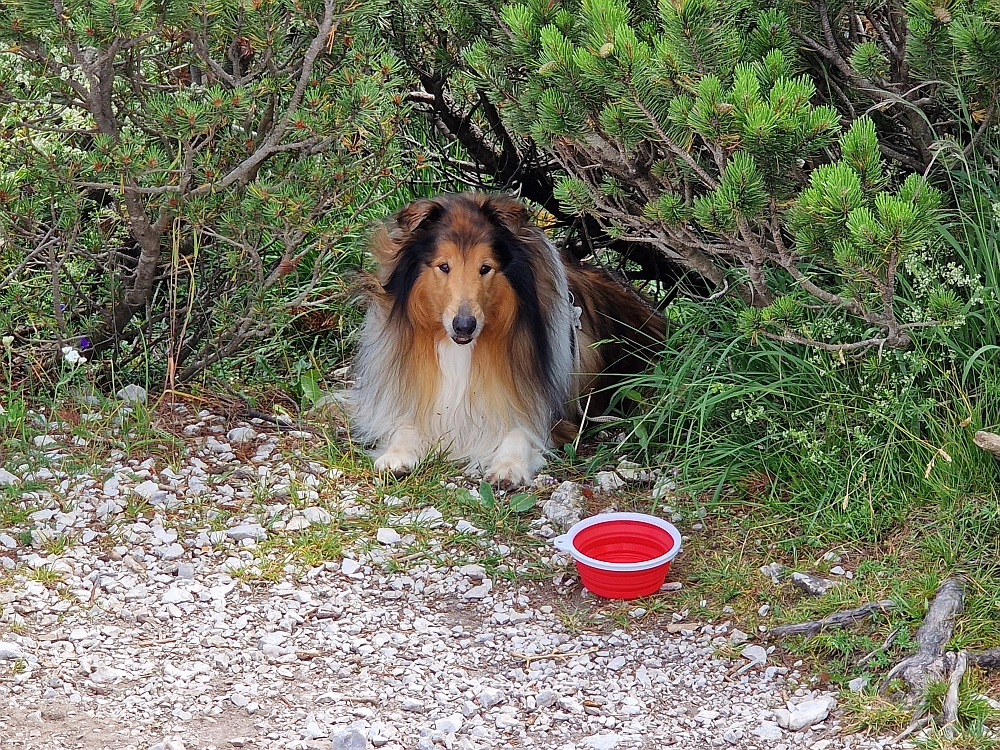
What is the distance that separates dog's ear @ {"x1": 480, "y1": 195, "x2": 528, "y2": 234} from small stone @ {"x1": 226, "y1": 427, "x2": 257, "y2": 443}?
3.88 ft

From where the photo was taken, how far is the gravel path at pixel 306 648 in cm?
291

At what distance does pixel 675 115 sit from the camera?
3.28m

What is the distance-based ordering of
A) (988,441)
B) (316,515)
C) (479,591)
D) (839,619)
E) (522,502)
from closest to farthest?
1. (839,619)
2. (988,441)
3. (479,591)
4. (316,515)
5. (522,502)

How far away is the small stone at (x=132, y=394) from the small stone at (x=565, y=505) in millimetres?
1560

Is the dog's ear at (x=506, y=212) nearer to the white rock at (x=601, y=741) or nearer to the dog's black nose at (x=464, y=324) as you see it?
the dog's black nose at (x=464, y=324)

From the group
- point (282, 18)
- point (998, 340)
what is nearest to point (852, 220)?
point (998, 340)

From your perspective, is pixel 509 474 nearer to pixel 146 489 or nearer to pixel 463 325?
pixel 463 325

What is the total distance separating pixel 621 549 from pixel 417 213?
1.38 m

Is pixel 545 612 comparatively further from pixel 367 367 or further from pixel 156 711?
pixel 367 367

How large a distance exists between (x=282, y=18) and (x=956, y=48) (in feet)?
6.58

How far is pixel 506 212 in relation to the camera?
169 inches

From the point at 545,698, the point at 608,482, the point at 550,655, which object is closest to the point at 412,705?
the point at 545,698

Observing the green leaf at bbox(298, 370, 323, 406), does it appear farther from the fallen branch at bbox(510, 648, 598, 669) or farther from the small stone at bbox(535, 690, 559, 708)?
the small stone at bbox(535, 690, 559, 708)

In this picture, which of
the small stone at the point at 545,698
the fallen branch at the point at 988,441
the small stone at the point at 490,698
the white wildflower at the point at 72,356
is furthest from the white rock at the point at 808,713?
the white wildflower at the point at 72,356
